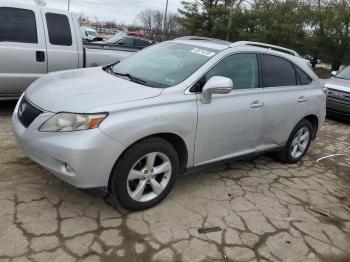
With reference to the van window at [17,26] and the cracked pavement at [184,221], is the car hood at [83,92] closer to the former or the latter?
the cracked pavement at [184,221]

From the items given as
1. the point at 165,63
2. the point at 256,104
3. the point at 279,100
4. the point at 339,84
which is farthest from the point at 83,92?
the point at 339,84

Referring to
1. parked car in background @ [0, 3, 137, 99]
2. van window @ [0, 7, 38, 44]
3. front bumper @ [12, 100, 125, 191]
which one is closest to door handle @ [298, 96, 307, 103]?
front bumper @ [12, 100, 125, 191]

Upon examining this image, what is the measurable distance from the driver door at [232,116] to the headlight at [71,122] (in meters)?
1.12

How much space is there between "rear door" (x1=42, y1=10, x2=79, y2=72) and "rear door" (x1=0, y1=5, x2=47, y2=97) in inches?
4.7

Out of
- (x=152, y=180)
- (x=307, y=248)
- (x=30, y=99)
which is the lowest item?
(x=307, y=248)

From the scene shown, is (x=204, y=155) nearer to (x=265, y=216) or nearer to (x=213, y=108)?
(x=213, y=108)

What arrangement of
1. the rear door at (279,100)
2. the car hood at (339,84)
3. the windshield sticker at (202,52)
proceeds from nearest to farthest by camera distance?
1. the windshield sticker at (202,52)
2. the rear door at (279,100)
3. the car hood at (339,84)

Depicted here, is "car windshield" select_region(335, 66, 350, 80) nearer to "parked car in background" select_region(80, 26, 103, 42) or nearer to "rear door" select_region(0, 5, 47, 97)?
"parked car in background" select_region(80, 26, 103, 42)

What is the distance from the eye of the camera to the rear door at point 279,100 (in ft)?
15.1

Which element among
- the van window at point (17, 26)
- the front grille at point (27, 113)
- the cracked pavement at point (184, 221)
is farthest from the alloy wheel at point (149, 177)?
the van window at point (17, 26)

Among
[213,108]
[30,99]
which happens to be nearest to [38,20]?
[30,99]

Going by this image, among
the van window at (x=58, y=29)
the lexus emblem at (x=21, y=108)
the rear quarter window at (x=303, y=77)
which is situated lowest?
the lexus emblem at (x=21, y=108)

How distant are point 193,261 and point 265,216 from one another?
3.81 ft

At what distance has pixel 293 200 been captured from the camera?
4.37m
